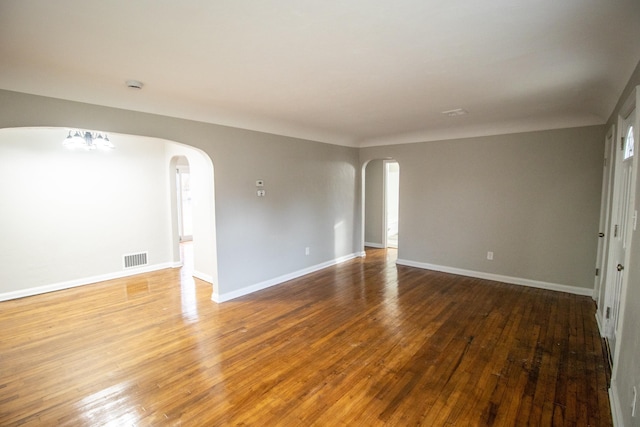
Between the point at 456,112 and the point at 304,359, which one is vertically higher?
the point at 456,112

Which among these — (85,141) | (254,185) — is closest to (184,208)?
(85,141)

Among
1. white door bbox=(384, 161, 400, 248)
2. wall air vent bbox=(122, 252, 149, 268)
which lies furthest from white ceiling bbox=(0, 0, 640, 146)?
white door bbox=(384, 161, 400, 248)

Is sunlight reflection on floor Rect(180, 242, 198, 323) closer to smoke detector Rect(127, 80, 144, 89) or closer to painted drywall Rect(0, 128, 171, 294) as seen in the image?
painted drywall Rect(0, 128, 171, 294)

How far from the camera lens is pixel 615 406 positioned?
1989 millimetres

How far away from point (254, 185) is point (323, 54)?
252 centimetres

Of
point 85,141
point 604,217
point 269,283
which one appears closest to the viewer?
point 604,217

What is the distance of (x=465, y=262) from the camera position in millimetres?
5152

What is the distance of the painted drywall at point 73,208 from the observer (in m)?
4.09

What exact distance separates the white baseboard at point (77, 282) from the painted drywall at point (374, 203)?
183 inches

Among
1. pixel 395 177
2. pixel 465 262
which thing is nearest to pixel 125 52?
pixel 465 262

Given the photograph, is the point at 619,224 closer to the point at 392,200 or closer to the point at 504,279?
the point at 504,279

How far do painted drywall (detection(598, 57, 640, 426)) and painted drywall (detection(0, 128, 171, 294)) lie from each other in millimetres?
6162

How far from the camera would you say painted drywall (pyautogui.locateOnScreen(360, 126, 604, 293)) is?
4156 mm

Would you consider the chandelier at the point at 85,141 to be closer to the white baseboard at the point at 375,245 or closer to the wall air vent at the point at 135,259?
the wall air vent at the point at 135,259
